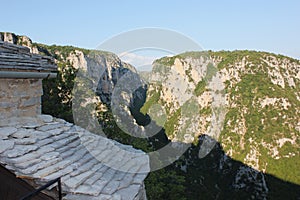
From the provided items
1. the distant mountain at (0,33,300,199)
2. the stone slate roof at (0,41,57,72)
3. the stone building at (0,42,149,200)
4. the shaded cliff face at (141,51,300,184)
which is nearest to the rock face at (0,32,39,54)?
the distant mountain at (0,33,300,199)

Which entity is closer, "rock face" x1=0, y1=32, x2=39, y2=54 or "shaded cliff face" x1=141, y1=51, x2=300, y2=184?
"rock face" x1=0, y1=32, x2=39, y2=54

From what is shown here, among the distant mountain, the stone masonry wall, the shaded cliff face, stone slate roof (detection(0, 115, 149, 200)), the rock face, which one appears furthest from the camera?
the shaded cliff face

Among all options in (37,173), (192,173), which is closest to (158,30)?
(37,173)

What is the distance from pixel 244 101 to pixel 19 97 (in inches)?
2327

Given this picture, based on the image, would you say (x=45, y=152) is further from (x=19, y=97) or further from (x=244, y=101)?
(x=244, y=101)

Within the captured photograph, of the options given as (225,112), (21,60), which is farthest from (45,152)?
(225,112)

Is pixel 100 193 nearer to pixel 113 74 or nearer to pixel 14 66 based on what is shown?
pixel 14 66

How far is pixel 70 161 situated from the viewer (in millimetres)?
3396

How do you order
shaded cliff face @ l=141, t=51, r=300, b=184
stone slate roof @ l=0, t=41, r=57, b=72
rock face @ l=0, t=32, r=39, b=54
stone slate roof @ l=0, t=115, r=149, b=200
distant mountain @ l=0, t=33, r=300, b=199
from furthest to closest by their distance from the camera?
shaded cliff face @ l=141, t=51, r=300, b=184, distant mountain @ l=0, t=33, r=300, b=199, rock face @ l=0, t=32, r=39, b=54, stone slate roof @ l=0, t=41, r=57, b=72, stone slate roof @ l=0, t=115, r=149, b=200

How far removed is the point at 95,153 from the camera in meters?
4.13

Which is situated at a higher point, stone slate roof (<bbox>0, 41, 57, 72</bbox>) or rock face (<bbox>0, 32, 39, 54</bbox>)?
rock face (<bbox>0, 32, 39, 54</bbox>)

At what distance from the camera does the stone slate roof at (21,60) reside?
3696 millimetres

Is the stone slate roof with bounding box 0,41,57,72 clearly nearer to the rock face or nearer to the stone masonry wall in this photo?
the stone masonry wall

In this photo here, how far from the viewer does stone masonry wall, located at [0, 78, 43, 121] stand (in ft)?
12.6
